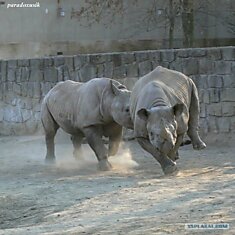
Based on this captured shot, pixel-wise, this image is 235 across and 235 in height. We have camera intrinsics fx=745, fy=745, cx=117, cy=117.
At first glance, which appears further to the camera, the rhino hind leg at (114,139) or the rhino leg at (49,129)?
the rhino leg at (49,129)

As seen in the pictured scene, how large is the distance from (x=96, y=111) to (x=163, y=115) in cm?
186

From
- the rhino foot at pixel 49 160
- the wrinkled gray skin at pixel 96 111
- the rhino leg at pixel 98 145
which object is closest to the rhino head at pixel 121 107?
the wrinkled gray skin at pixel 96 111

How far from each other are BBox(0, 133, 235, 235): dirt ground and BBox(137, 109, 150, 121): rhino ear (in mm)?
763

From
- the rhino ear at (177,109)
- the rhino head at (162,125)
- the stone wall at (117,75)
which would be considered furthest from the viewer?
the stone wall at (117,75)

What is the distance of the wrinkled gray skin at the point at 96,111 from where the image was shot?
34.0 feet

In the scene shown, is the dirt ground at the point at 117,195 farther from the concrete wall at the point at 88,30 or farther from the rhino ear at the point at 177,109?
the concrete wall at the point at 88,30

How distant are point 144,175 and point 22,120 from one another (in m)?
6.95

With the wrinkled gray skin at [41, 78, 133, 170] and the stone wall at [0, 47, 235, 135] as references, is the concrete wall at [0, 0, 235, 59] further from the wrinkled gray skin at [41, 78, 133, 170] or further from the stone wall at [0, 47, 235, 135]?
the wrinkled gray skin at [41, 78, 133, 170]

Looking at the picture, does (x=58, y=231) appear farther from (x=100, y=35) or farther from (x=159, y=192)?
(x=100, y=35)

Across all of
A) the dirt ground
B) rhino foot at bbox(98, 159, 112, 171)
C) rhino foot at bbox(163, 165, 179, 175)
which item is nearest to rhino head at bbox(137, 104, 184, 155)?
rhino foot at bbox(163, 165, 179, 175)

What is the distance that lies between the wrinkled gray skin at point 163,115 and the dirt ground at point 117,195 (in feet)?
1.18

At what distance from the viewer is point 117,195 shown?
7.91 m

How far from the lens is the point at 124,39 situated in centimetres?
2495

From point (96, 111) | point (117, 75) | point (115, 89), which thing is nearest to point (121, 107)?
point (115, 89)
